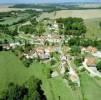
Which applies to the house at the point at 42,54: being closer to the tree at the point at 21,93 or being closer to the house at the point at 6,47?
the house at the point at 6,47

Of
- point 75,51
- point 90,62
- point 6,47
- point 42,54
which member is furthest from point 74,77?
point 6,47

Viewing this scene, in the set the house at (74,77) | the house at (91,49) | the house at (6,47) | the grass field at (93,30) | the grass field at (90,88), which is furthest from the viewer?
the grass field at (93,30)

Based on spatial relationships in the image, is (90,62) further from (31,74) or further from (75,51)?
(31,74)

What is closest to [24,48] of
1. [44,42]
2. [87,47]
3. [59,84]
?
[44,42]

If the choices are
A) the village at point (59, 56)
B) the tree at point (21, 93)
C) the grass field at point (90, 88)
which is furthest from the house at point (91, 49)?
the tree at point (21, 93)

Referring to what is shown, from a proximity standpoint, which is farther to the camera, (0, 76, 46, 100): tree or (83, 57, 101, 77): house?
(83, 57, 101, 77): house

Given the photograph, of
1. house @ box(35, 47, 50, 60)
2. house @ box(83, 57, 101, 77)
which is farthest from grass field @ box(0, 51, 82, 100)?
house @ box(83, 57, 101, 77)

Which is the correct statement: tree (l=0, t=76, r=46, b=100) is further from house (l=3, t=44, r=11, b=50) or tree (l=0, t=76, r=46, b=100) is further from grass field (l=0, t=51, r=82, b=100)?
house (l=3, t=44, r=11, b=50)

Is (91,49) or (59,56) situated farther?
(91,49)

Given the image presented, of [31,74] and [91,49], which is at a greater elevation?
[31,74]
